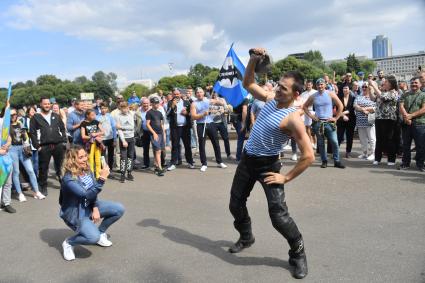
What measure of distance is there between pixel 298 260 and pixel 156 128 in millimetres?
5869

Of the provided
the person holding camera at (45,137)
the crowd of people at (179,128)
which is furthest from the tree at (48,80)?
the person holding camera at (45,137)

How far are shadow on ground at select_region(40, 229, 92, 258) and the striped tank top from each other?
7.71 ft

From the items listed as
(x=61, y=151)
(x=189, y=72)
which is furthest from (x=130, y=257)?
(x=189, y=72)

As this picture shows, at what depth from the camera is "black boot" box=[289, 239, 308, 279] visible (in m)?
3.63

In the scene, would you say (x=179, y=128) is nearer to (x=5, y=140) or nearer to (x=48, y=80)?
(x=5, y=140)

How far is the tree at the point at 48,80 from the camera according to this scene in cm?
12594

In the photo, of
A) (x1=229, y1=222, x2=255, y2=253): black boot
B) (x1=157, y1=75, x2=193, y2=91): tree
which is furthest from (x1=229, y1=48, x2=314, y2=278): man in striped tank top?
(x1=157, y1=75, x2=193, y2=91): tree

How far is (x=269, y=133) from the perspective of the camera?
367cm

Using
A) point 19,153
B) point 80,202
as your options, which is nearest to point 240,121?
point 19,153

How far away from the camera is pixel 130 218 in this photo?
5.71 m

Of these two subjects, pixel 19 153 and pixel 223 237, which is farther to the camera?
pixel 19 153

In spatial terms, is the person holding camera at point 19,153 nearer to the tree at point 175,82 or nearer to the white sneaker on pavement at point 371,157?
the white sneaker on pavement at point 371,157

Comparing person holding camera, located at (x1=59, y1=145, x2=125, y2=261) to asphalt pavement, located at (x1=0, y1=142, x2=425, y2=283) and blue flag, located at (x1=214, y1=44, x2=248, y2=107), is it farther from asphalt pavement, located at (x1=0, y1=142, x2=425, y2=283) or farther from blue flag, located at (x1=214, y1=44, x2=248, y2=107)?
blue flag, located at (x1=214, y1=44, x2=248, y2=107)

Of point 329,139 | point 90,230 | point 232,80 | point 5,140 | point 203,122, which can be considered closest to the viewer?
point 90,230
